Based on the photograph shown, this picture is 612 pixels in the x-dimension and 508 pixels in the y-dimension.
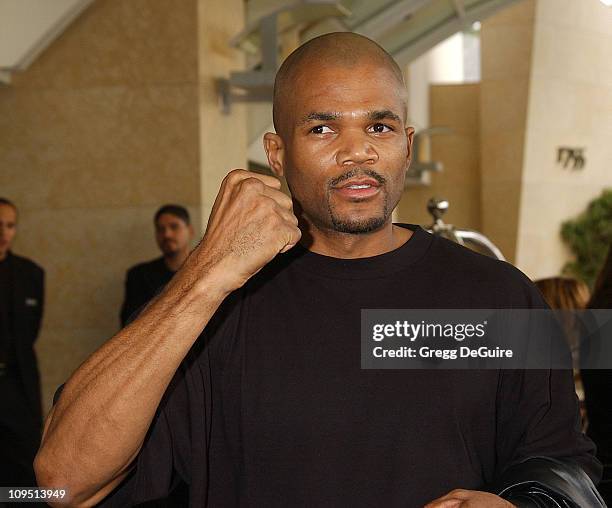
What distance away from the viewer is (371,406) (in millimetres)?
1223

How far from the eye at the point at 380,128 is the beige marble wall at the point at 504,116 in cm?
1100

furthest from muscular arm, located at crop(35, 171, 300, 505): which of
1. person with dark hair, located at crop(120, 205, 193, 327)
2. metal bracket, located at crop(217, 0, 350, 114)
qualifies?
metal bracket, located at crop(217, 0, 350, 114)

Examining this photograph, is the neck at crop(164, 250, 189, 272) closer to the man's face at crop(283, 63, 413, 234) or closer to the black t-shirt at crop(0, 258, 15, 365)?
the black t-shirt at crop(0, 258, 15, 365)

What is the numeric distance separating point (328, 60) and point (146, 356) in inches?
20.1

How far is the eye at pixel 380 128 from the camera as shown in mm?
1318

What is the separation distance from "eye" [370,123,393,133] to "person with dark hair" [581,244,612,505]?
918 mm

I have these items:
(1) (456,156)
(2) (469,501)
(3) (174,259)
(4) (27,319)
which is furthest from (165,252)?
(1) (456,156)

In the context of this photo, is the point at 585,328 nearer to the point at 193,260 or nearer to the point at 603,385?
the point at 603,385

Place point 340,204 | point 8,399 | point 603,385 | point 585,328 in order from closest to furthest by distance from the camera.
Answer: point 340,204, point 603,385, point 585,328, point 8,399

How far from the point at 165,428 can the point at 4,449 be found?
225cm

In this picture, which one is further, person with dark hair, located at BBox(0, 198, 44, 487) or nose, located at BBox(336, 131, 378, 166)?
person with dark hair, located at BBox(0, 198, 44, 487)

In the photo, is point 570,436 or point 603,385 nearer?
point 570,436

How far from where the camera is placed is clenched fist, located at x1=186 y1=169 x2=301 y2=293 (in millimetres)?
1150

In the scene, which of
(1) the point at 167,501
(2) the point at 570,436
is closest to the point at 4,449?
(1) the point at 167,501
